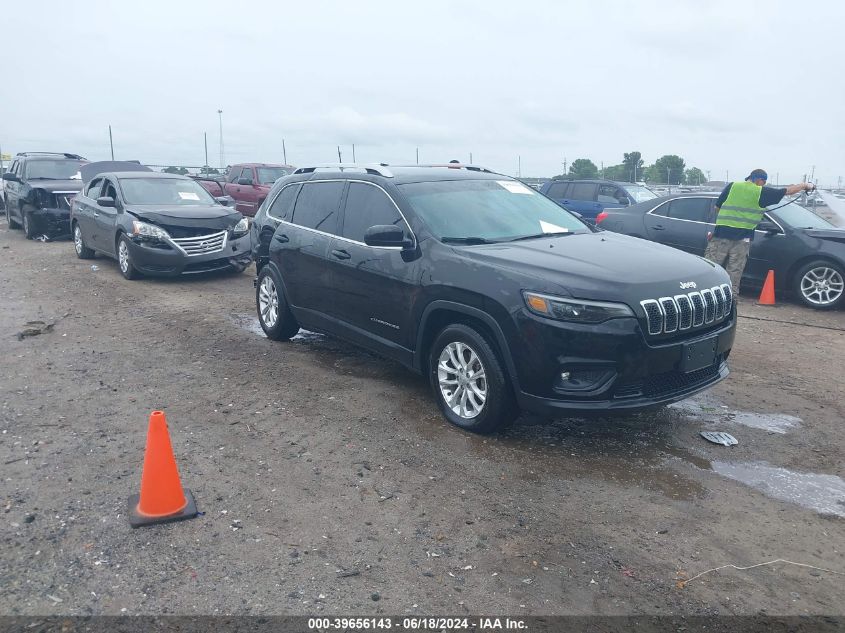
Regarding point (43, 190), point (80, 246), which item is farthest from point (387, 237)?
point (43, 190)

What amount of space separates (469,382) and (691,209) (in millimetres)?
7503

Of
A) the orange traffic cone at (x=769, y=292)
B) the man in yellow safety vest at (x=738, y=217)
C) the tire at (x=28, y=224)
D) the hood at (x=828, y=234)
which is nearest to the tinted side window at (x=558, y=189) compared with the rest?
the man in yellow safety vest at (x=738, y=217)

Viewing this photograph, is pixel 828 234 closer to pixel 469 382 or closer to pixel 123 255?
pixel 469 382

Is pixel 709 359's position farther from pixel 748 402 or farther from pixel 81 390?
pixel 81 390

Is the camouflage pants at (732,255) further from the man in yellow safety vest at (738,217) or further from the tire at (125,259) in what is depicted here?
the tire at (125,259)

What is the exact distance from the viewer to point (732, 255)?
9727 millimetres

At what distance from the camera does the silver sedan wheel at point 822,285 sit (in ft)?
30.5

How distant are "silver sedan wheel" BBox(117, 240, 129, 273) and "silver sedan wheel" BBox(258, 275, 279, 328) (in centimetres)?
451

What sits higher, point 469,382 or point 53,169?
point 53,169

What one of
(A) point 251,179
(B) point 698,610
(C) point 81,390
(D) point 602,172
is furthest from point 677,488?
(D) point 602,172

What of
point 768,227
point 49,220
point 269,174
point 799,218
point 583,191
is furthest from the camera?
point 269,174

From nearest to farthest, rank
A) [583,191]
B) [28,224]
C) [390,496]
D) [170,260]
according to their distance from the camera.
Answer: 1. [390,496]
2. [170,260]
3. [28,224]
4. [583,191]

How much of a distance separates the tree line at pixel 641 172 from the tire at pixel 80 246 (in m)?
21.7

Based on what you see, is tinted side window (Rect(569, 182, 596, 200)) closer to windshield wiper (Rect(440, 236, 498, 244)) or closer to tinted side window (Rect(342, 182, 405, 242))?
tinted side window (Rect(342, 182, 405, 242))
